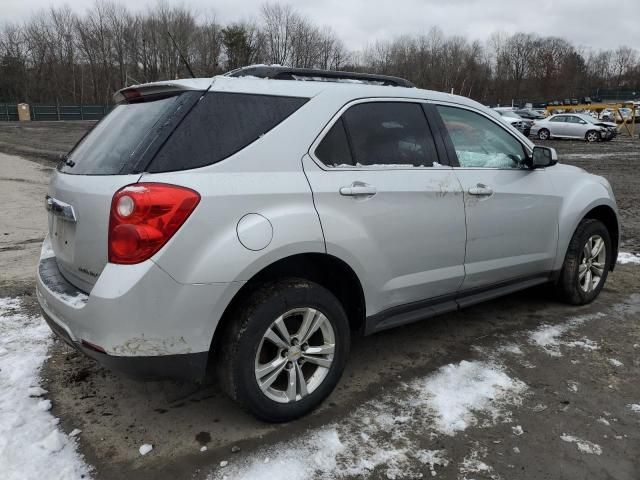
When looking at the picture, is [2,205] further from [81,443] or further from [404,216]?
[404,216]

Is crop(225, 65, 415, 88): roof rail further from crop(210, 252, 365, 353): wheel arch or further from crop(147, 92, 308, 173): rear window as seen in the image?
crop(210, 252, 365, 353): wheel arch

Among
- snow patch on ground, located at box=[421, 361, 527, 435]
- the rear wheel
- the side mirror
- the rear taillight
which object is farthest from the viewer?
the rear wheel

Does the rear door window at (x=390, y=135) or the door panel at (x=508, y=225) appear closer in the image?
the rear door window at (x=390, y=135)

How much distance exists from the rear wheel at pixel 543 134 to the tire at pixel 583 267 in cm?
2729

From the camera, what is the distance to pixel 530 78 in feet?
315

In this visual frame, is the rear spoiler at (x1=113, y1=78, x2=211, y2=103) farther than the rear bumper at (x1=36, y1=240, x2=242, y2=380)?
Yes

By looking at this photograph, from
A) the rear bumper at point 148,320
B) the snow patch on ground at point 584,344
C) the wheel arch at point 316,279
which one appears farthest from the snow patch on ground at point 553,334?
the rear bumper at point 148,320

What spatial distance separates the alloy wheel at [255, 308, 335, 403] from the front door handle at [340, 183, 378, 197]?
66 cm

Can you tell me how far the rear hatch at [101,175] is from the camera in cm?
247

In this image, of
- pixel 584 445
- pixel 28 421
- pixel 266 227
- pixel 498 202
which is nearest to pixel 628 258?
pixel 498 202

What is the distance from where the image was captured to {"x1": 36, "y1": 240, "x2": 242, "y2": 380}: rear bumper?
234cm

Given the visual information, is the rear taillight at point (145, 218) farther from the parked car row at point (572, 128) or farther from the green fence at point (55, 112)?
the green fence at point (55, 112)

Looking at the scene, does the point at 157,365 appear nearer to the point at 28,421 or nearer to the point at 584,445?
the point at 28,421

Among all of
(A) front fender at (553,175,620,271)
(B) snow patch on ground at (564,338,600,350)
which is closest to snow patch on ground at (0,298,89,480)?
(B) snow patch on ground at (564,338,600,350)
